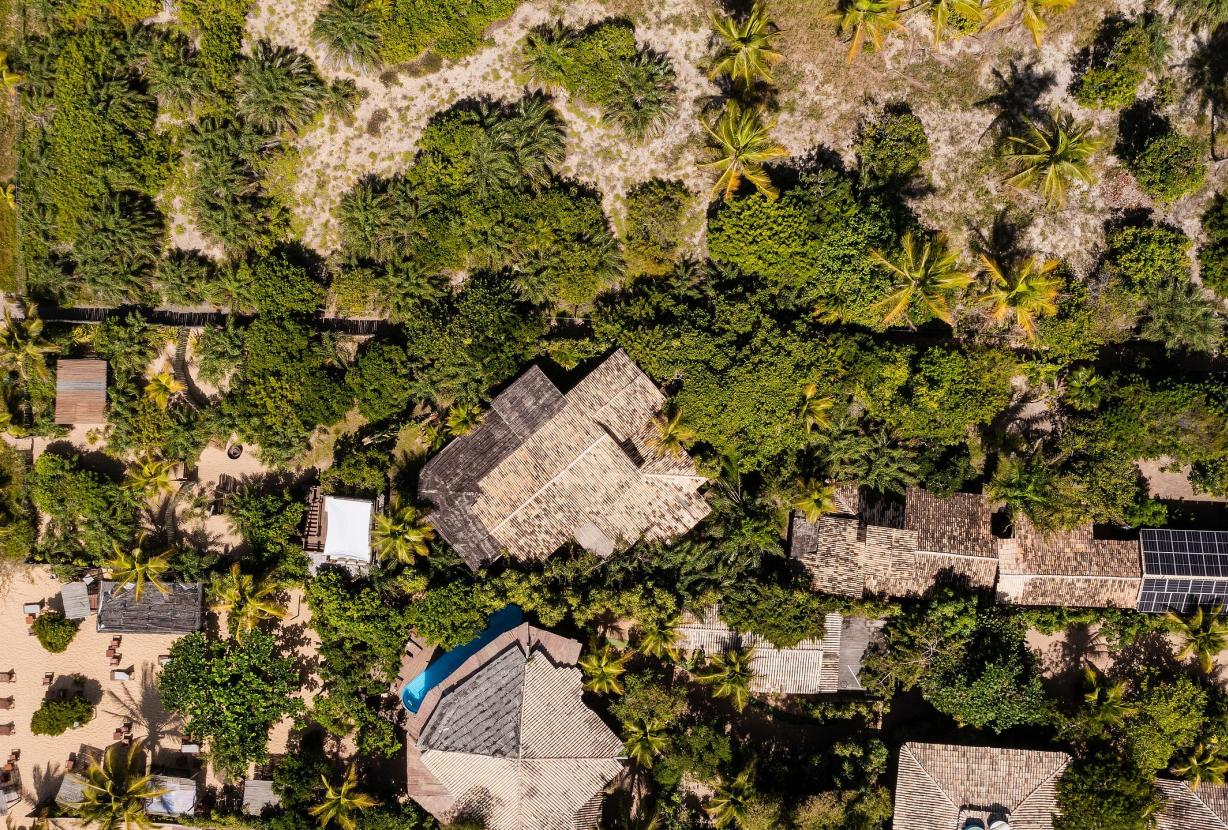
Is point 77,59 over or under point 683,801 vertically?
over

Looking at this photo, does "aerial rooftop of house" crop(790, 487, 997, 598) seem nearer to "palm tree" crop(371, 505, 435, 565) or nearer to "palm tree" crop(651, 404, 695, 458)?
"palm tree" crop(651, 404, 695, 458)

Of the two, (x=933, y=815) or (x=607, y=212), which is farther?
(x=607, y=212)

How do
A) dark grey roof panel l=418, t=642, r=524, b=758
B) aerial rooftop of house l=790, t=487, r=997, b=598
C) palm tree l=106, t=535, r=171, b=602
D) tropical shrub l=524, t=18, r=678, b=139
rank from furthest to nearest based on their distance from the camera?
tropical shrub l=524, t=18, r=678, b=139 → palm tree l=106, t=535, r=171, b=602 → aerial rooftop of house l=790, t=487, r=997, b=598 → dark grey roof panel l=418, t=642, r=524, b=758

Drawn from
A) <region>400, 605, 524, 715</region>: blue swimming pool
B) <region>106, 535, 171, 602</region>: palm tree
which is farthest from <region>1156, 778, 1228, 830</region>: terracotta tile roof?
<region>106, 535, 171, 602</region>: palm tree

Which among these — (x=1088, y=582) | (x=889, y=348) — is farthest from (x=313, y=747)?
(x=1088, y=582)

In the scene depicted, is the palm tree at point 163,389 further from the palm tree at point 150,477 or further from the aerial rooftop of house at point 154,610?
the aerial rooftop of house at point 154,610

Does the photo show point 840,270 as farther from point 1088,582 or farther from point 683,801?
point 683,801
